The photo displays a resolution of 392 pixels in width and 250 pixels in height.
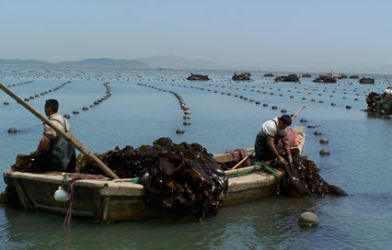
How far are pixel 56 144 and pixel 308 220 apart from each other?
4.36m

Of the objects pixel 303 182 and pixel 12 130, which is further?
pixel 12 130

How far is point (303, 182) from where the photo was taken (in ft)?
41.1

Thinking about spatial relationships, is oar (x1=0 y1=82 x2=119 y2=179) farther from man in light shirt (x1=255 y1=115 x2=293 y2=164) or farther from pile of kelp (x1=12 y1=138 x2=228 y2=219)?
man in light shirt (x1=255 y1=115 x2=293 y2=164)

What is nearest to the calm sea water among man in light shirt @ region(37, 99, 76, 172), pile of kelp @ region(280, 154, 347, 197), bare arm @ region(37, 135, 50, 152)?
pile of kelp @ region(280, 154, 347, 197)

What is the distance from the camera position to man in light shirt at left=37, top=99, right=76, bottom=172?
10.0 meters

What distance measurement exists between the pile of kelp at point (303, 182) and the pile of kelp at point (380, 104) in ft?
68.4

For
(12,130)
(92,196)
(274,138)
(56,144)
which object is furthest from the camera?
(12,130)

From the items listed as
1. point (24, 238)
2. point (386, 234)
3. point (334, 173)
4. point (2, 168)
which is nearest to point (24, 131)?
point (2, 168)

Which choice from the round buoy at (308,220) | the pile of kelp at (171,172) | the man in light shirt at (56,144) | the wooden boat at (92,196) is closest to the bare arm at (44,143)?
the man in light shirt at (56,144)

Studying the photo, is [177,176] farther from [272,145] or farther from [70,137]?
[272,145]

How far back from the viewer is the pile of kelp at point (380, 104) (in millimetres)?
32344

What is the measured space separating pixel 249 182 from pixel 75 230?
3455mm

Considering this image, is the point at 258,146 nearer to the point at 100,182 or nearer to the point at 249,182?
the point at 249,182

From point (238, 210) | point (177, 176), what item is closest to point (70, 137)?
point (177, 176)
